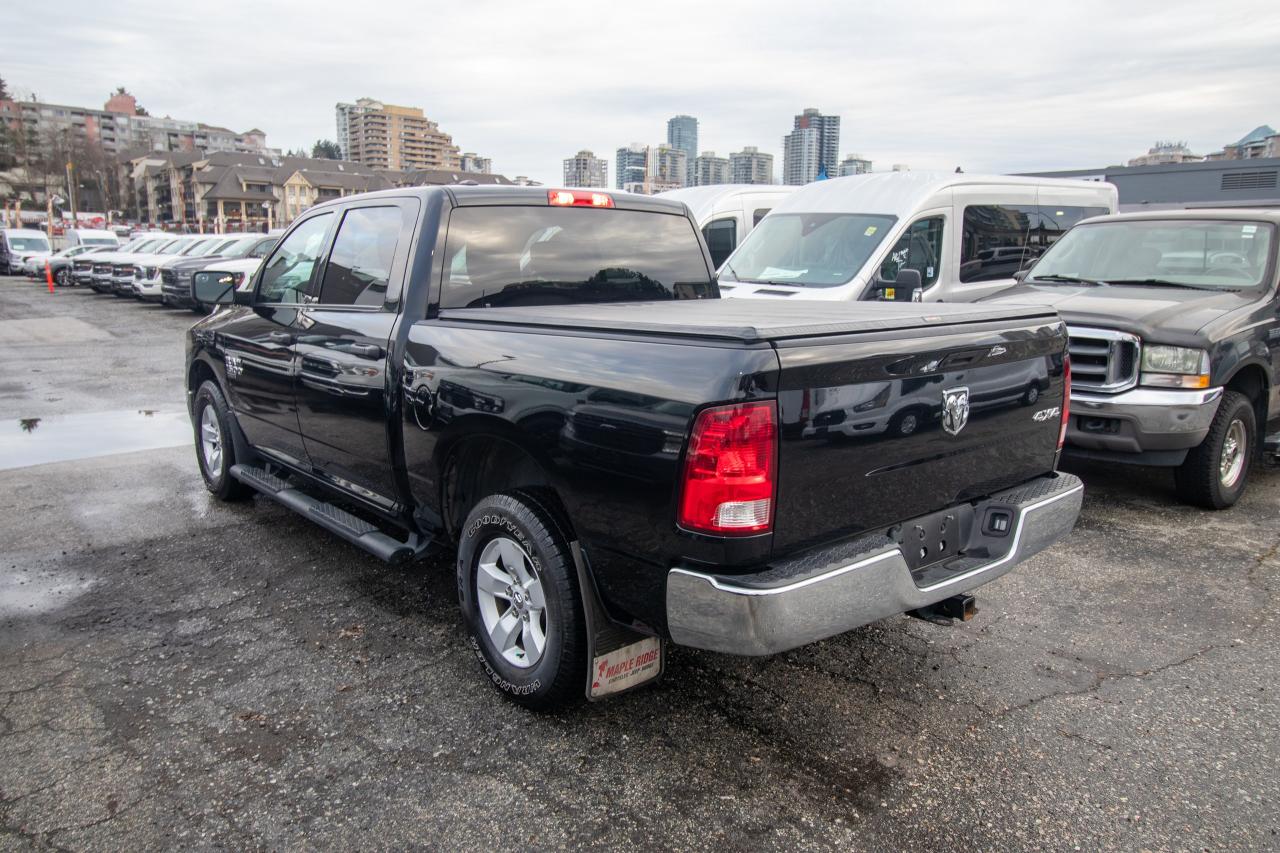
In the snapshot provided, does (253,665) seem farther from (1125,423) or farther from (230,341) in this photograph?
(1125,423)

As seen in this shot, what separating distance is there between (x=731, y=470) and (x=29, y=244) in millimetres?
42084

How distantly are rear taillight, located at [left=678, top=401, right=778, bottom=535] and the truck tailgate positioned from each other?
6cm

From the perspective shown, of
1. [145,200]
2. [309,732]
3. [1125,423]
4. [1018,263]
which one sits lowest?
[309,732]

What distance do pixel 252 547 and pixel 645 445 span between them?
3.30 metres

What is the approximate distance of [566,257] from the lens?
4227mm

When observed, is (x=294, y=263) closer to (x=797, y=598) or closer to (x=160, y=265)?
(x=797, y=598)

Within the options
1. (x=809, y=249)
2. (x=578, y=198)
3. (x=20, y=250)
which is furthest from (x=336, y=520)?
(x=20, y=250)

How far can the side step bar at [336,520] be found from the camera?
389 centimetres

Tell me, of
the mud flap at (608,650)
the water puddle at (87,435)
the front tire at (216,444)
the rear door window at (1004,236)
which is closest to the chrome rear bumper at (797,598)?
the mud flap at (608,650)

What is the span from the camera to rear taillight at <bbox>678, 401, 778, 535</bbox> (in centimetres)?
248

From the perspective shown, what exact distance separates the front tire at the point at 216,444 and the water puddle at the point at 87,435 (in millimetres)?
1745

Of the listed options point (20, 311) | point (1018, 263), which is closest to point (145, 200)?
point (20, 311)

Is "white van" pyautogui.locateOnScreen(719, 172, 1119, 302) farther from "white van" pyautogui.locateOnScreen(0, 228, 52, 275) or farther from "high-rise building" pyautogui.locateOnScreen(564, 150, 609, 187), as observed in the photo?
"white van" pyautogui.locateOnScreen(0, 228, 52, 275)

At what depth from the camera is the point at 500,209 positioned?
13.2 feet
